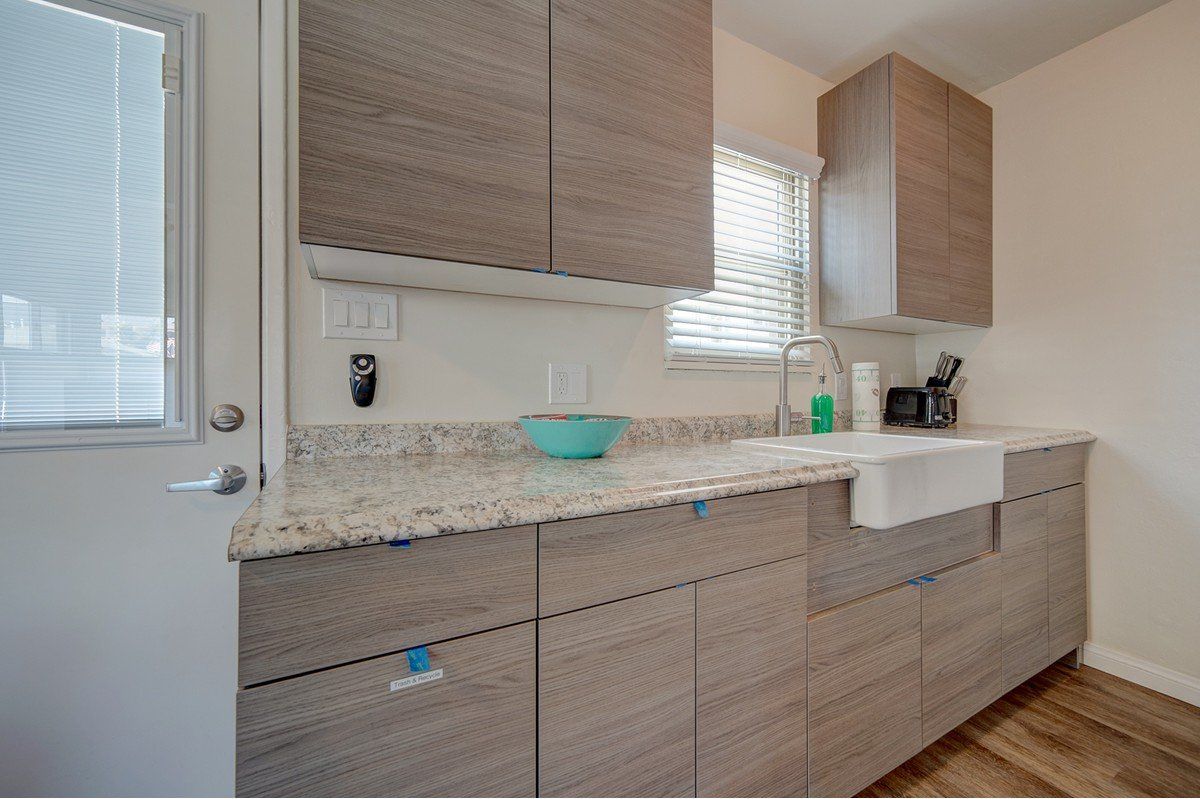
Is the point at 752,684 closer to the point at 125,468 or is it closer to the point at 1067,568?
the point at 125,468

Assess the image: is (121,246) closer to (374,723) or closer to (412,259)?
(412,259)

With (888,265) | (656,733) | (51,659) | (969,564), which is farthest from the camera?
(888,265)

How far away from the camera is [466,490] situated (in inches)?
30.5

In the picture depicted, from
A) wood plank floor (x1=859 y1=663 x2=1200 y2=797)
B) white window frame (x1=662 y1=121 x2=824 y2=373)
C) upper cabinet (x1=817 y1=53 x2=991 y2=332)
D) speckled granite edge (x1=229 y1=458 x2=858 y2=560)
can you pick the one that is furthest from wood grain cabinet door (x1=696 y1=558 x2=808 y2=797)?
upper cabinet (x1=817 y1=53 x2=991 y2=332)

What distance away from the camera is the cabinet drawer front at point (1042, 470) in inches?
60.8

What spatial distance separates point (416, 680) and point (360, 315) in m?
0.88

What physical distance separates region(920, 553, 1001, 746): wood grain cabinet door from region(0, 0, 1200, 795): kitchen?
0.02 m

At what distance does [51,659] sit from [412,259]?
1.07 metres

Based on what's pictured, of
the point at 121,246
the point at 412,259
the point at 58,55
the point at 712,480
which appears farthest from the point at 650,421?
the point at 58,55

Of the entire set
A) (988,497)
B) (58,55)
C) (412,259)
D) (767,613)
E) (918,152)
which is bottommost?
(767,613)

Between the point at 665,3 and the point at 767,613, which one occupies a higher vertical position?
the point at 665,3

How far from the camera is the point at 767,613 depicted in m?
0.96

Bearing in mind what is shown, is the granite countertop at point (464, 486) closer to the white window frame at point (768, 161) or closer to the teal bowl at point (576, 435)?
the teal bowl at point (576, 435)

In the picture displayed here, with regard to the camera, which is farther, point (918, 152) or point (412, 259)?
point (918, 152)
